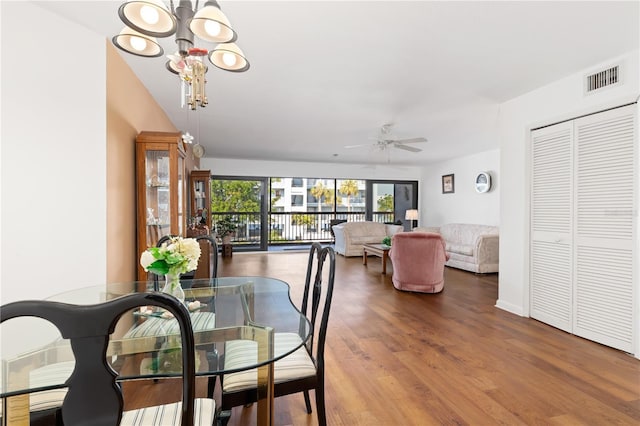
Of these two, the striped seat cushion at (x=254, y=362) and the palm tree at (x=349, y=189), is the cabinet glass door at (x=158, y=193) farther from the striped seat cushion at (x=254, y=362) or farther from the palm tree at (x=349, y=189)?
the palm tree at (x=349, y=189)

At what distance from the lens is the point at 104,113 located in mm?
2326

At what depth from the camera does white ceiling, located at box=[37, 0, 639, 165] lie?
78.1 inches

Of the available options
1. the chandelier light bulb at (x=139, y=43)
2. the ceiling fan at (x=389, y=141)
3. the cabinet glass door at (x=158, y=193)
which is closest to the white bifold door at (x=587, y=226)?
the ceiling fan at (x=389, y=141)

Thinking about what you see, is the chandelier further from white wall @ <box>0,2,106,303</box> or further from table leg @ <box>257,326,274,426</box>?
table leg @ <box>257,326,274,426</box>

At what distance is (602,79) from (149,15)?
3432mm

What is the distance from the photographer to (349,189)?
10.0 m

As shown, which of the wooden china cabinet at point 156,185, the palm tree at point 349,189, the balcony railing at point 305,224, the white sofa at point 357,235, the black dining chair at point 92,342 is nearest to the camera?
the black dining chair at point 92,342

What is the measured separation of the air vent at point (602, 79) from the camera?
2.60 meters

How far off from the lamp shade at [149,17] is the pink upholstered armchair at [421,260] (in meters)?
3.73

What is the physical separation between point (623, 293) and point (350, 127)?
3.68m

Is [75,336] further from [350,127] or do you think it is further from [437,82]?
[350,127]

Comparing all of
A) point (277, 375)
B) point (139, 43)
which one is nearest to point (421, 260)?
point (277, 375)

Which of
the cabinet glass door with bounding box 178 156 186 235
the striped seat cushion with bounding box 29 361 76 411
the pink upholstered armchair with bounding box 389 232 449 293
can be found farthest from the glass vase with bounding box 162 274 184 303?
the pink upholstered armchair with bounding box 389 232 449 293

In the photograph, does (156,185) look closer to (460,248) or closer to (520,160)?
(520,160)
